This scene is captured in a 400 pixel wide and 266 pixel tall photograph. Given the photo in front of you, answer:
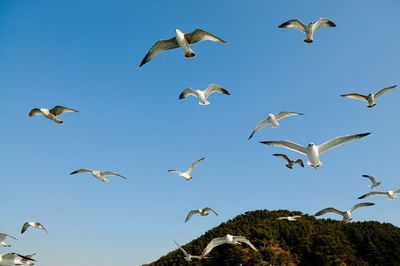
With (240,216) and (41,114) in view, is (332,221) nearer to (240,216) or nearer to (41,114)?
(240,216)

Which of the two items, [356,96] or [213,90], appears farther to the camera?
[356,96]

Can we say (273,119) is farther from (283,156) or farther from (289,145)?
(289,145)

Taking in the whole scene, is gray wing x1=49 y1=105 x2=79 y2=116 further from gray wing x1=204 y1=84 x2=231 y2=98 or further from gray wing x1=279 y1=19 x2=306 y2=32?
gray wing x1=279 y1=19 x2=306 y2=32

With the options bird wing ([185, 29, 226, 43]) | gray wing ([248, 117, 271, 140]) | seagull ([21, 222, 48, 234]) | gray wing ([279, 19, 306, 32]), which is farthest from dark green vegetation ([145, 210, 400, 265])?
bird wing ([185, 29, 226, 43])

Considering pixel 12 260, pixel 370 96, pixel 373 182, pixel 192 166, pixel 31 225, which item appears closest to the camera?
pixel 12 260

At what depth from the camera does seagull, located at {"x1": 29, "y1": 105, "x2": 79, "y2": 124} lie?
22.8 m

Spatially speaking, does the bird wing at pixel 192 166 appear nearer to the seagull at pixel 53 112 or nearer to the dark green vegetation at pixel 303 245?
the seagull at pixel 53 112

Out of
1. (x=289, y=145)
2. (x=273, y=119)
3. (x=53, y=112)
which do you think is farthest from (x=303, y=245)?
(x=53, y=112)

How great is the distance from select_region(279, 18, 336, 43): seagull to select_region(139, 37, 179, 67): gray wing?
701cm

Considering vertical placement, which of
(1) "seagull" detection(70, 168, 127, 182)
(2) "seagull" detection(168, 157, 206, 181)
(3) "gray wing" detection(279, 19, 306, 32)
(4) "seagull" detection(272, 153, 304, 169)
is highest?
(3) "gray wing" detection(279, 19, 306, 32)

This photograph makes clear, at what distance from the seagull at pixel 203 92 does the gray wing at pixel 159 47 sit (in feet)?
14.2

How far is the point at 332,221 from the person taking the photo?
49531 mm

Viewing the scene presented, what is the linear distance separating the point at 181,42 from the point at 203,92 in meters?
5.13

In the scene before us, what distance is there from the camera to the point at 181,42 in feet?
59.7
